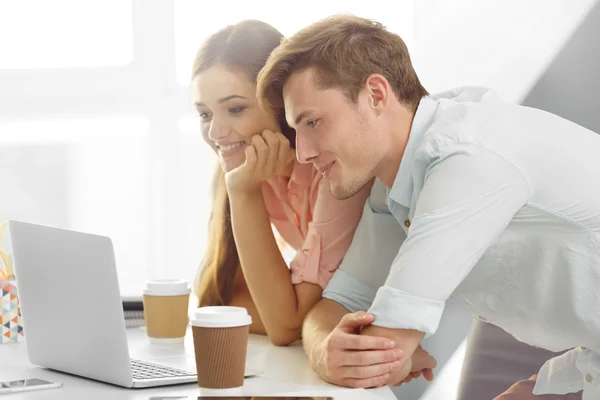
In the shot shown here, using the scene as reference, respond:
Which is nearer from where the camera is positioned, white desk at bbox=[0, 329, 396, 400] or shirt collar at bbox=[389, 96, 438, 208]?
white desk at bbox=[0, 329, 396, 400]

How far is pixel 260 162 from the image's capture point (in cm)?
154

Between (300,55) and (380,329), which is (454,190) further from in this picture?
(300,55)

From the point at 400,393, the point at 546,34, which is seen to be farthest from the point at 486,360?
the point at 546,34

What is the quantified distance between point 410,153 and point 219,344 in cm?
45

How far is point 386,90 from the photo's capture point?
133cm

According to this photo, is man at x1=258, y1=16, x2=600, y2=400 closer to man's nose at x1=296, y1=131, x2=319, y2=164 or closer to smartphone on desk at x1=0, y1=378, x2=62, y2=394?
man's nose at x1=296, y1=131, x2=319, y2=164

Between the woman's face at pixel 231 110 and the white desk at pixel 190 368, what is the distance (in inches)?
15.3

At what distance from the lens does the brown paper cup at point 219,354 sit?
1.09 metres

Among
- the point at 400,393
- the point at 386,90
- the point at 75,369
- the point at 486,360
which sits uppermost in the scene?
the point at 386,90

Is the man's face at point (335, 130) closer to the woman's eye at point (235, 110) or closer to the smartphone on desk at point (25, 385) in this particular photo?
the woman's eye at point (235, 110)

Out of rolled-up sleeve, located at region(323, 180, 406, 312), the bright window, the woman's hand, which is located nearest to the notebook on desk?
the woman's hand

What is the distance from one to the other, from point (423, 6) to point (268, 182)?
1797 mm

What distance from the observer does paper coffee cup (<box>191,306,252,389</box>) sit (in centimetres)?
109

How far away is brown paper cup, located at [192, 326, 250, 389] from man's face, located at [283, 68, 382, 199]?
35 cm
